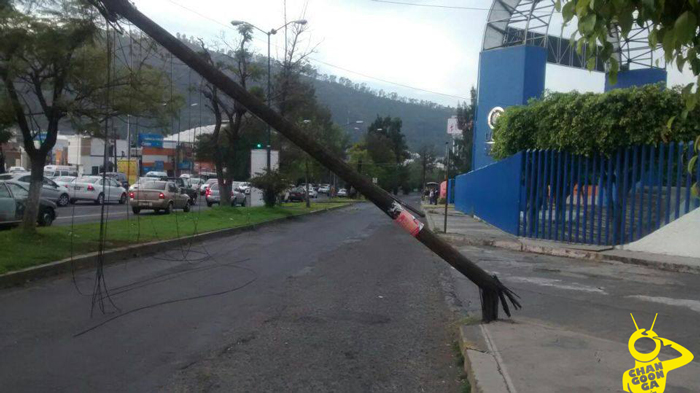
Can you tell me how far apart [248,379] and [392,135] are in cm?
8017

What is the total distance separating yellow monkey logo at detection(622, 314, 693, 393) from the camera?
5.01 m

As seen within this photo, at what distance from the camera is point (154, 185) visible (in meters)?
27.4

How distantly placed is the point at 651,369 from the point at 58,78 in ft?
37.8

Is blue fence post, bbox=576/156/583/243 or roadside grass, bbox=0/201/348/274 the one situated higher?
blue fence post, bbox=576/156/583/243

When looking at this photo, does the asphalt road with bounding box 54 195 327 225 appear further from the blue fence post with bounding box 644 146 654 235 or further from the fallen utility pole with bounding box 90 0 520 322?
the fallen utility pole with bounding box 90 0 520 322

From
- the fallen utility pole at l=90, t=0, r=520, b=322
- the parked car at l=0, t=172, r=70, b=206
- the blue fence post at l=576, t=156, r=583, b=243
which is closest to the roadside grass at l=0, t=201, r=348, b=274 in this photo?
the fallen utility pole at l=90, t=0, r=520, b=322

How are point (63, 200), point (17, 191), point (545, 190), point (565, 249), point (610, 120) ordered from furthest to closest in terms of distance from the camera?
point (63, 200) < point (545, 190) < point (17, 191) < point (565, 249) < point (610, 120)

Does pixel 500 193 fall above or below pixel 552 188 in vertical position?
below

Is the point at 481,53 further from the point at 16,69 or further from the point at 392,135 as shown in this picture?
the point at 392,135

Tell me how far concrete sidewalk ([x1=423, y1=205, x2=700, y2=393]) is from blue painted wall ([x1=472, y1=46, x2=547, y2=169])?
17.3 meters

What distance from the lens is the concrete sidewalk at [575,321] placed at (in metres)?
5.25

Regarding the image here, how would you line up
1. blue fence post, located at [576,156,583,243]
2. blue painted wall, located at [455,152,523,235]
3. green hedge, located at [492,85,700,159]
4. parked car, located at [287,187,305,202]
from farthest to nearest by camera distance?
parked car, located at [287,187,305,202], blue painted wall, located at [455,152,523,235], blue fence post, located at [576,156,583,243], green hedge, located at [492,85,700,159]

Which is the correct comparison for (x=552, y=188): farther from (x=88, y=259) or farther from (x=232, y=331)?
(x=232, y=331)

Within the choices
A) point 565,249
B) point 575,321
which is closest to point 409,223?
point 575,321
